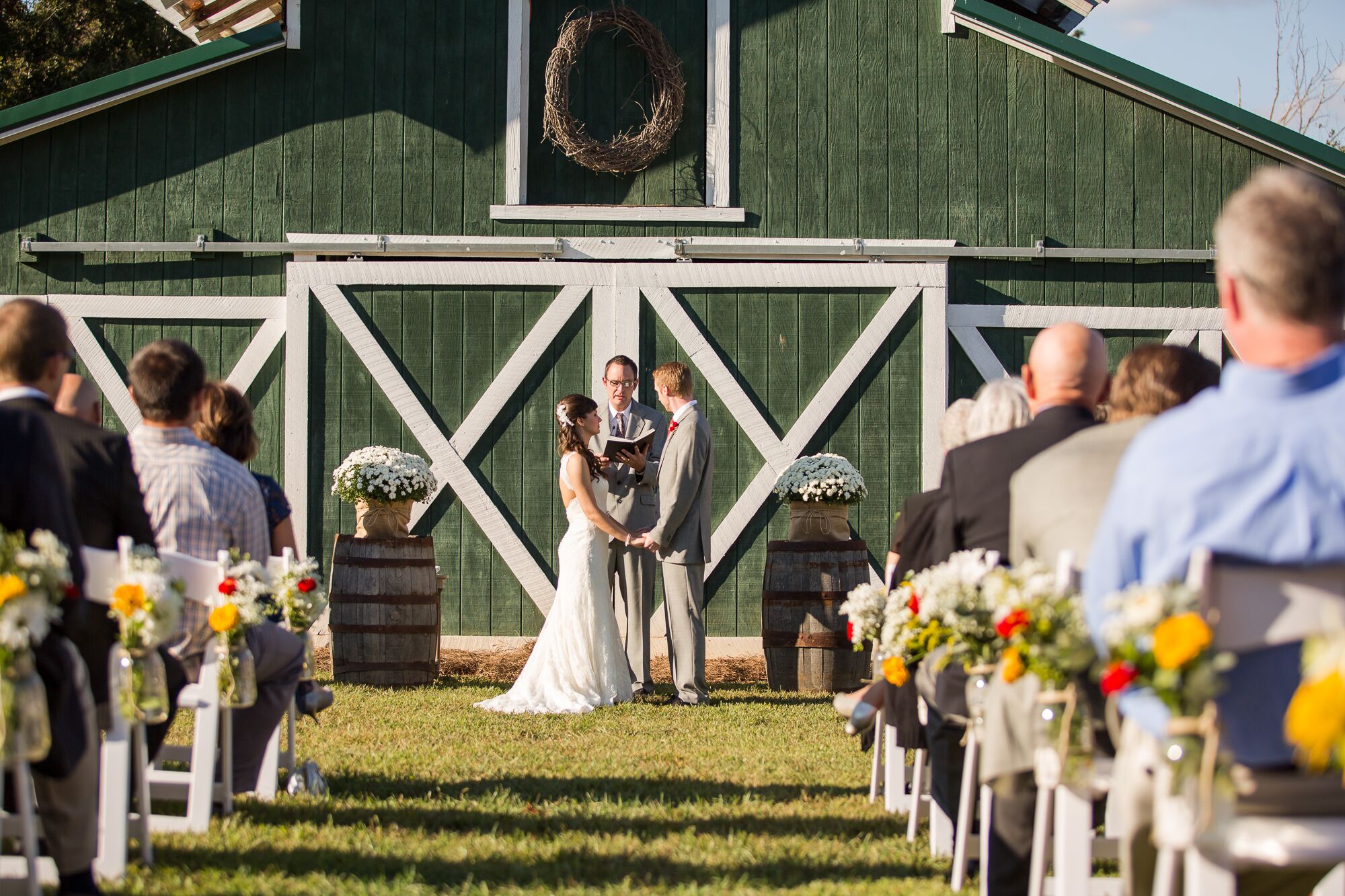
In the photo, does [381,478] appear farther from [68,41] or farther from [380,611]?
[68,41]

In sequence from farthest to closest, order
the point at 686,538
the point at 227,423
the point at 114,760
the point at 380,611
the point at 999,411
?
the point at 380,611
the point at 686,538
the point at 227,423
the point at 999,411
the point at 114,760

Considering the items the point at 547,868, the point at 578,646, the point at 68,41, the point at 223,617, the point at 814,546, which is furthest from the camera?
the point at 68,41

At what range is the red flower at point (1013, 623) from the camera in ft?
9.04

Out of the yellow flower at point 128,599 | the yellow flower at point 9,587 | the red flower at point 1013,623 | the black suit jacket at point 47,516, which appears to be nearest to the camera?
the yellow flower at point 9,587

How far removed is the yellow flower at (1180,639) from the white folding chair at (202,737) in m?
2.55

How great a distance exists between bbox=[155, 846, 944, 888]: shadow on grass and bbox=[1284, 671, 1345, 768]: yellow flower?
2.27 metres

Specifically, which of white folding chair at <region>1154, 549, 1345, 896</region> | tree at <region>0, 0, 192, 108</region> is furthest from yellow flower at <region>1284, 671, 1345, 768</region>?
tree at <region>0, 0, 192, 108</region>

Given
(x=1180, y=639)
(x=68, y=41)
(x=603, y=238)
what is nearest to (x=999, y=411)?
(x=1180, y=639)

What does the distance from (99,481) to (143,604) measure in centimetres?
41

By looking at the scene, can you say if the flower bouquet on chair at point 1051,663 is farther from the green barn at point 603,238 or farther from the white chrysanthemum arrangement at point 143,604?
the green barn at point 603,238

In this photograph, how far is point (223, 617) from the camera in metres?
3.86

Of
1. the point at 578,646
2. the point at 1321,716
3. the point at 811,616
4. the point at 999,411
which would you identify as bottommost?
the point at 578,646

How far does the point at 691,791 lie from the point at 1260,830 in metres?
3.03

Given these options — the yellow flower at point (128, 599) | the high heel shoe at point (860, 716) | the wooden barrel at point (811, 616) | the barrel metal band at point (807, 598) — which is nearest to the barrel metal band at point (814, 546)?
the wooden barrel at point (811, 616)
